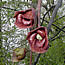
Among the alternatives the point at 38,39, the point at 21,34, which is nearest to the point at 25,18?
the point at 38,39

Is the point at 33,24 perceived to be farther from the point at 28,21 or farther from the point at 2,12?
the point at 2,12

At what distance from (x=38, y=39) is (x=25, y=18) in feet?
0.21

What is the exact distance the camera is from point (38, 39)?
0.23m

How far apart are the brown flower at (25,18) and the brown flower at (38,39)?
0.10ft

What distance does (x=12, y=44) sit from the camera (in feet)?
3.63

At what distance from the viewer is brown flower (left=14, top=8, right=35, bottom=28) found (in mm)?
250

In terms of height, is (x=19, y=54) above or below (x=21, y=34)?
above

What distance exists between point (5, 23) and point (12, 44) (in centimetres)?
23

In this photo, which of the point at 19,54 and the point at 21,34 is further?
the point at 21,34

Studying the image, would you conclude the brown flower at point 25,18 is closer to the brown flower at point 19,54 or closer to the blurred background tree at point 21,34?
the brown flower at point 19,54

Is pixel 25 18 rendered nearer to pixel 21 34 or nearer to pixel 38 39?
pixel 38 39

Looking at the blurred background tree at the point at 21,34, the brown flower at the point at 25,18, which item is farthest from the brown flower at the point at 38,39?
the blurred background tree at the point at 21,34

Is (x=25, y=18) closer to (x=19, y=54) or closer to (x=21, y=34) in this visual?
(x=19, y=54)

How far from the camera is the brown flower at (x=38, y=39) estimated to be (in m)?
0.22
